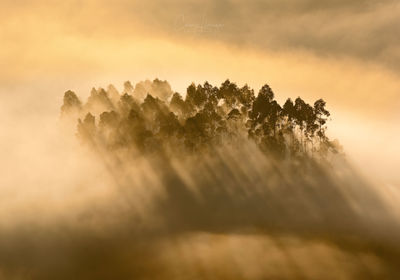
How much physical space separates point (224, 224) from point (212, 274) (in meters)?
17.3

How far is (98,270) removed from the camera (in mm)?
93250

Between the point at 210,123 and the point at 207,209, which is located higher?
the point at 210,123

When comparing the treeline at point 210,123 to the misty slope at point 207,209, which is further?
the treeline at point 210,123

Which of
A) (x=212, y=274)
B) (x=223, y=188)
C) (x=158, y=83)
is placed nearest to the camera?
(x=212, y=274)

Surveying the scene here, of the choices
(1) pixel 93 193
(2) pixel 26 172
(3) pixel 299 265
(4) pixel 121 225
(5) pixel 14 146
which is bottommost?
(3) pixel 299 265

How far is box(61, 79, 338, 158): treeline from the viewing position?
127500 millimetres

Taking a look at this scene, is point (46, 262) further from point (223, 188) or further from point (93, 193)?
point (223, 188)

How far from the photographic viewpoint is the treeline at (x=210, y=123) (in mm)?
127500

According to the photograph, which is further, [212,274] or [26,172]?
[26,172]

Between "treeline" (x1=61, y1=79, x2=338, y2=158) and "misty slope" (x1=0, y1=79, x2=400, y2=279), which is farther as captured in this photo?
"treeline" (x1=61, y1=79, x2=338, y2=158)

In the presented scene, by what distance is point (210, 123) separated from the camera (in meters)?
131

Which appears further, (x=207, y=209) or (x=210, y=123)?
(x=210, y=123)

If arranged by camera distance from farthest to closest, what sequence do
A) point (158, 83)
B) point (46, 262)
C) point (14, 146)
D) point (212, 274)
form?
point (14, 146) < point (158, 83) < point (46, 262) < point (212, 274)

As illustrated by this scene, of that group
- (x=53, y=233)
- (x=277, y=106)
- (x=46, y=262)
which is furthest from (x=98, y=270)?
(x=277, y=106)
